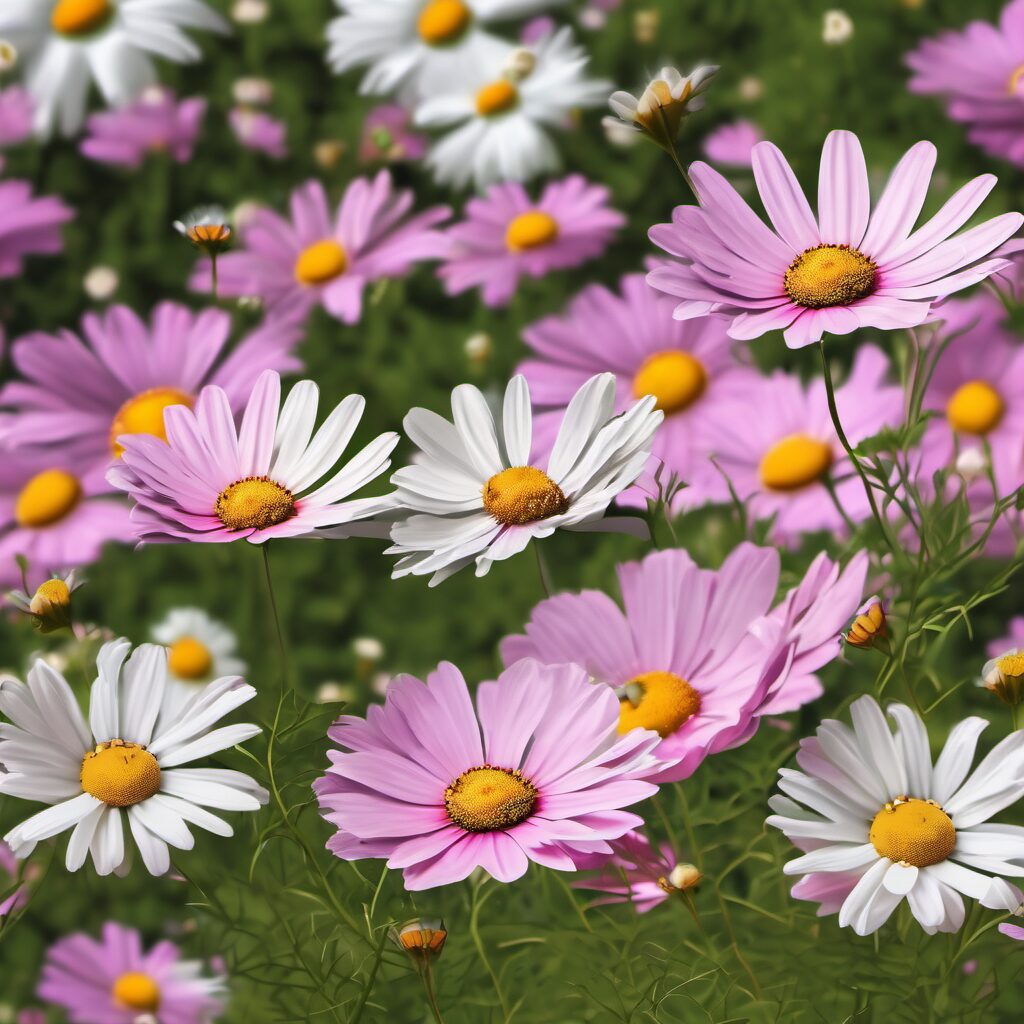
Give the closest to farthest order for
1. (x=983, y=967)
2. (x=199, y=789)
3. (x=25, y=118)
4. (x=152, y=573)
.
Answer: (x=199, y=789)
(x=983, y=967)
(x=152, y=573)
(x=25, y=118)

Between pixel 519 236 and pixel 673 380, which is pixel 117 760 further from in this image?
pixel 519 236

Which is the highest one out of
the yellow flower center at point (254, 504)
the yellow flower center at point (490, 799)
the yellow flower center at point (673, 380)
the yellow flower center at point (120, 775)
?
the yellow flower center at point (254, 504)

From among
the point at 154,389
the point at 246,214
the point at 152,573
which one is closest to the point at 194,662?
the point at 152,573

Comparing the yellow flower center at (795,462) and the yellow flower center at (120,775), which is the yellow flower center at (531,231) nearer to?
the yellow flower center at (795,462)

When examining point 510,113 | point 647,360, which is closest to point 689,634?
point 647,360

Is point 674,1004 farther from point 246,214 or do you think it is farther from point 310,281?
point 246,214

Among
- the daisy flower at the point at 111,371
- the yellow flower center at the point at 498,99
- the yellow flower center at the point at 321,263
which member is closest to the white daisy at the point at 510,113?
the yellow flower center at the point at 498,99
